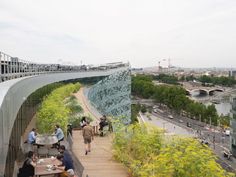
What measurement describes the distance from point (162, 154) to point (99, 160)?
3.89 m

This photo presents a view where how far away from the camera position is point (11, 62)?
38.1 feet

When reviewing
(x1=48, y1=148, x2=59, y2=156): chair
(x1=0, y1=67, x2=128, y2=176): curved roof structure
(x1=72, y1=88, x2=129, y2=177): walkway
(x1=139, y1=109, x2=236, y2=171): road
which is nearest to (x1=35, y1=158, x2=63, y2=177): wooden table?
(x1=72, y1=88, x2=129, y2=177): walkway

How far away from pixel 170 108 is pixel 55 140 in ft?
289

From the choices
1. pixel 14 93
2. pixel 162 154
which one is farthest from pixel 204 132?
pixel 14 93

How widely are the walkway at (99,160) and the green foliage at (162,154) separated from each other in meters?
0.30

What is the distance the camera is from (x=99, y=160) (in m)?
11.0

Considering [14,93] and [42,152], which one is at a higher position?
[14,93]

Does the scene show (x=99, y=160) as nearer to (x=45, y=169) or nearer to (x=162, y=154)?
(x=45, y=169)

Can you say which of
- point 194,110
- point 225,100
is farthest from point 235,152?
point 225,100

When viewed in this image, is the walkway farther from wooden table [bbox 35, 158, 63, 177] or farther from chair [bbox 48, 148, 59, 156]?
wooden table [bbox 35, 158, 63, 177]

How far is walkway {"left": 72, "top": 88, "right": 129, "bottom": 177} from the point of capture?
31.9ft

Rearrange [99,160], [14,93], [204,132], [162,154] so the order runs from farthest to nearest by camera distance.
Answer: [204,132], [99,160], [14,93], [162,154]

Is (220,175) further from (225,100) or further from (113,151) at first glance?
(225,100)

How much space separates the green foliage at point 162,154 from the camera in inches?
263
